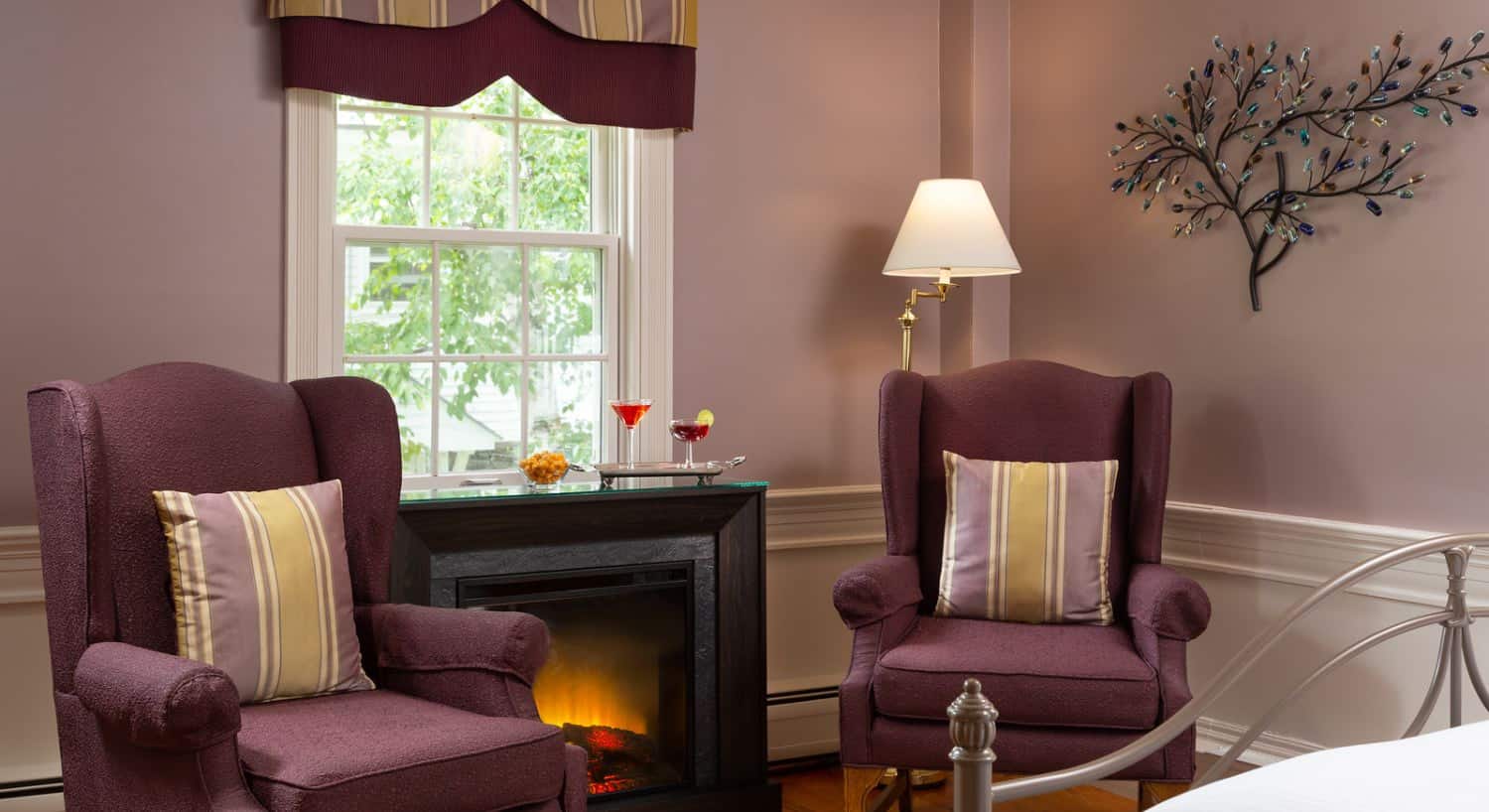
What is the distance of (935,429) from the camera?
3.49 meters

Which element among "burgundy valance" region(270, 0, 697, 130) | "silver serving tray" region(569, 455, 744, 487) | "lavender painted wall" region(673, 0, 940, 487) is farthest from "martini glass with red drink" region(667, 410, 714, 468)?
"burgundy valance" region(270, 0, 697, 130)

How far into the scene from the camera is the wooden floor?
11.2 feet

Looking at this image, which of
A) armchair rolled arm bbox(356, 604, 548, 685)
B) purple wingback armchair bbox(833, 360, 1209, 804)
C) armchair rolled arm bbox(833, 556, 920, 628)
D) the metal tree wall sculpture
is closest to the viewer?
armchair rolled arm bbox(356, 604, 548, 685)

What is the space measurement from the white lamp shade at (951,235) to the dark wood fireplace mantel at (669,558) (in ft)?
2.54

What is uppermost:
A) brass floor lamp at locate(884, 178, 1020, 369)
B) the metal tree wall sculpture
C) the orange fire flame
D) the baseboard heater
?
the metal tree wall sculpture

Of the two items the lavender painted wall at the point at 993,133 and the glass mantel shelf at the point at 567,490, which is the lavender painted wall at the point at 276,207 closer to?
the lavender painted wall at the point at 993,133

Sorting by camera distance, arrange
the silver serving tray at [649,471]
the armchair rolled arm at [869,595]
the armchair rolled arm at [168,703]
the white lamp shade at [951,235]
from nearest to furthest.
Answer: the armchair rolled arm at [168,703]
the armchair rolled arm at [869,595]
the silver serving tray at [649,471]
the white lamp shade at [951,235]

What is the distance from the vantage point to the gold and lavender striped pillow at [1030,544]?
3.18 m

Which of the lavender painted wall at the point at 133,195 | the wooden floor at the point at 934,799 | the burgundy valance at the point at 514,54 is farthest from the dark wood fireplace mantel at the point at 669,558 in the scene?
the burgundy valance at the point at 514,54

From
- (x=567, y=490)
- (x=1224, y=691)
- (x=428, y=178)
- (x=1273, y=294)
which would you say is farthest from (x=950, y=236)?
(x=1224, y=691)

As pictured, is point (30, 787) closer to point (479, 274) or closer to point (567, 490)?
point (567, 490)

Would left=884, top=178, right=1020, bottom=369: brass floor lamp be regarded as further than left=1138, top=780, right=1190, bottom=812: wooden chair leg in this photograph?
Yes

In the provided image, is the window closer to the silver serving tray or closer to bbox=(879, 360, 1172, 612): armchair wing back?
the silver serving tray

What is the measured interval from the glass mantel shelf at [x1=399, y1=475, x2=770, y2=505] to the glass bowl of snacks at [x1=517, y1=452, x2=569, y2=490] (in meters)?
0.02
